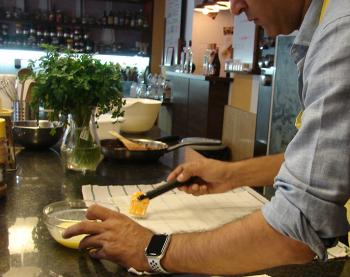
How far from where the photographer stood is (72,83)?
4.72 feet

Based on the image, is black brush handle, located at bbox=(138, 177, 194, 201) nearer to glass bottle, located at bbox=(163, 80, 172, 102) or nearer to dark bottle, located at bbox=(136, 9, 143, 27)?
glass bottle, located at bbox=(163, 80, 172, 102)

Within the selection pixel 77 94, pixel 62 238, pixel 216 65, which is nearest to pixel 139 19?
pixel 216 65

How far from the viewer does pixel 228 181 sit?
134cm

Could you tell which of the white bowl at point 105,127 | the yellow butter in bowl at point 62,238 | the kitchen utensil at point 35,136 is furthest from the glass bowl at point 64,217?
the white bowl at point 105,127

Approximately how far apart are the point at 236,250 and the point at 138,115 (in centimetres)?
170

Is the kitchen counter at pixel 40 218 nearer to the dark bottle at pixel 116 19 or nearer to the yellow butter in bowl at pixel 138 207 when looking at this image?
the yellow butter in bowl at pixel 138 207

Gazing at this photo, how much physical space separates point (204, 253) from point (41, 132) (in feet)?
3.99

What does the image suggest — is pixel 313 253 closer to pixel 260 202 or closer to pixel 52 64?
pixel 260 202

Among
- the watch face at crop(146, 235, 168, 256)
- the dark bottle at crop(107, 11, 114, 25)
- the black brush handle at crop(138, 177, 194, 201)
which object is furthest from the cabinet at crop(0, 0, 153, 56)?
the watch face at crop(146, 235, 168, 256)

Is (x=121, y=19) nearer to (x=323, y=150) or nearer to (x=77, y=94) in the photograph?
(x=77, y=94)

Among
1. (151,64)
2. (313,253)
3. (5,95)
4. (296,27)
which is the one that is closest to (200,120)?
(5,95)

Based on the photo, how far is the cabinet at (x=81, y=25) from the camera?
5.93 metres

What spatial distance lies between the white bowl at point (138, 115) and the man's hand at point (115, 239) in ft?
4.86

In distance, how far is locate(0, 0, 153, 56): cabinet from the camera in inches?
234
